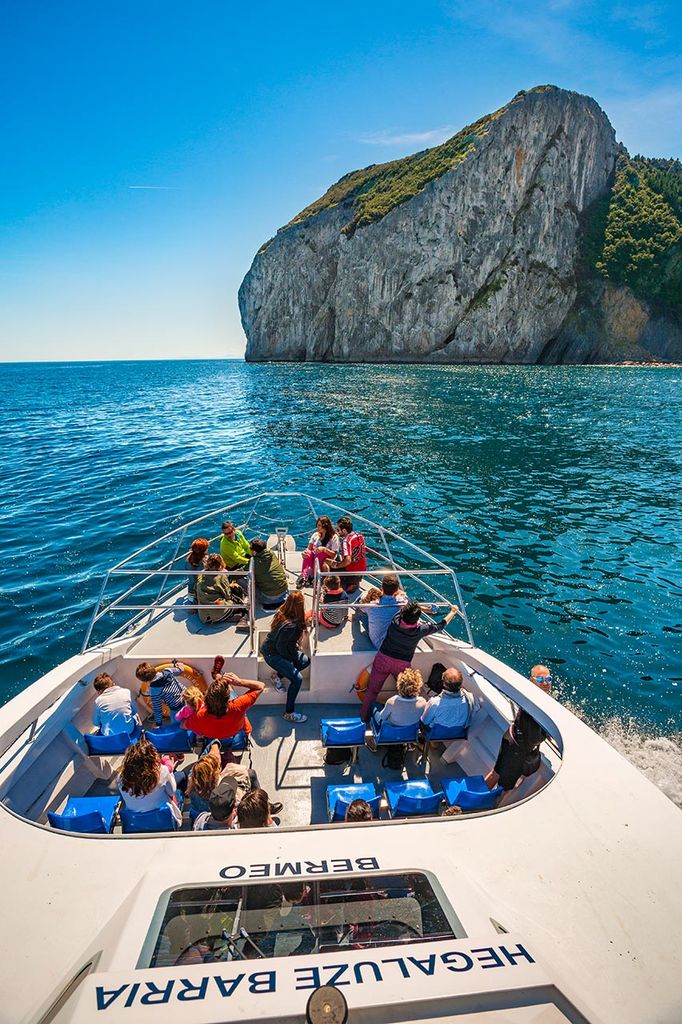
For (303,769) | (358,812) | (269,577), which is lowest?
(303,769)

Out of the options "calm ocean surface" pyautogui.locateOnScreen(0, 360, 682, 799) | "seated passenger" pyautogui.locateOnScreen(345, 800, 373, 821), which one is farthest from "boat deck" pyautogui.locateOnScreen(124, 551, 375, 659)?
"calm ocean surface" pyautogui.locateOnScreen(0, 360, 682, 799)

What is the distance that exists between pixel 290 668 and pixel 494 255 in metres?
103

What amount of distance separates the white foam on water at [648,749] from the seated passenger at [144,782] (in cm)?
687

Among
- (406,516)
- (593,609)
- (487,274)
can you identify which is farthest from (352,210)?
(593,609)

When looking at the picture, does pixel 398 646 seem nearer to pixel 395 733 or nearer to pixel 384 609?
pixel 384 609

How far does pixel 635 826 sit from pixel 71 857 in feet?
11.6

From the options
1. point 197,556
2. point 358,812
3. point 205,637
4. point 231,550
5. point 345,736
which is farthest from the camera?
point 231,550

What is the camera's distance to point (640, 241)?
9694 cm

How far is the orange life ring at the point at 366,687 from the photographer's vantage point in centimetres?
659

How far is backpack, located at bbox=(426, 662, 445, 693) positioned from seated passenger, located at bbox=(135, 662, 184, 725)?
3355mm

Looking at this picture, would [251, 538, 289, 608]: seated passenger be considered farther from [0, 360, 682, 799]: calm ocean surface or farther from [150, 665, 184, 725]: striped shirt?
[0, 360, 682, 799]: calm ocean surface

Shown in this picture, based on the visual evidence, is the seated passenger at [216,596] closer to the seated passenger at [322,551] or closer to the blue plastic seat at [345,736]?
the seated passenger at [322,551]

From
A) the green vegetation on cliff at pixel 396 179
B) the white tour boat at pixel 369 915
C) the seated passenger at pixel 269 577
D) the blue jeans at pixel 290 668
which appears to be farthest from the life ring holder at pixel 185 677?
the green vegetation on cliff at pixel 396 179

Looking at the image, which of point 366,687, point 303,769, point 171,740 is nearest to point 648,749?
point 366,687
